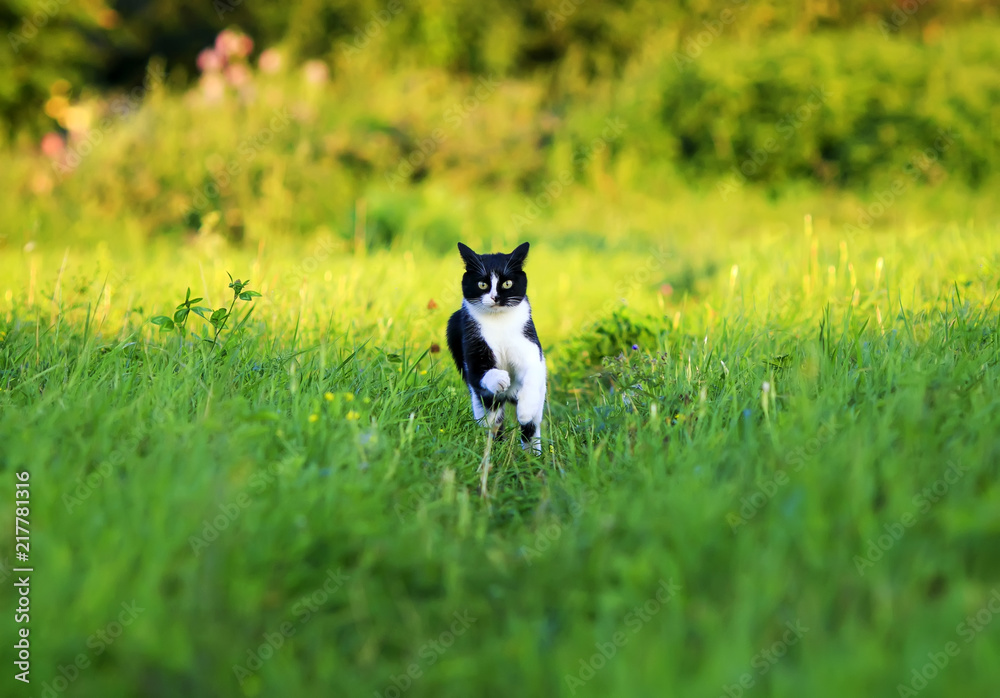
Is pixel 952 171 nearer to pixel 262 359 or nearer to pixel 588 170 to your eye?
pixel 588 170

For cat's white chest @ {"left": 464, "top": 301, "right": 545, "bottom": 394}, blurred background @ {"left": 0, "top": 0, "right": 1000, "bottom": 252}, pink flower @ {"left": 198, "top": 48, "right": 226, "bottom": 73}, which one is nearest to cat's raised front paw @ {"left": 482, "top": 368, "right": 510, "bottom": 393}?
cat's white chest @ {"left": 464, "top": 301, "right": 545, "bottom": 394}

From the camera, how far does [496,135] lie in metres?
9.50

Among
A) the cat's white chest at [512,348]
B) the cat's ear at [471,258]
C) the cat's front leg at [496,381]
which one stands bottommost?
the cat's front leg at [496,381]

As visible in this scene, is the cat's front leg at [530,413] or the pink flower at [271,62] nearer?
the cat's front leg at [530,413]

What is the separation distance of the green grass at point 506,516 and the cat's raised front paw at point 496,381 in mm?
207

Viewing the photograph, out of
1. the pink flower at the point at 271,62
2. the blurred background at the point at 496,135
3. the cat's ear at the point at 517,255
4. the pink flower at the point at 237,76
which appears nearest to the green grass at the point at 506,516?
the cat's ear at the point at 517,255

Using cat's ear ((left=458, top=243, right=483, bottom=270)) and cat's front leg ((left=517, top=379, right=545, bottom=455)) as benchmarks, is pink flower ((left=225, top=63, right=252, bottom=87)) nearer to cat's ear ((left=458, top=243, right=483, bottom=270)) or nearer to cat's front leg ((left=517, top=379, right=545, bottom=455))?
cat's ear ((left=458, top=243, right=483, bottom=270))

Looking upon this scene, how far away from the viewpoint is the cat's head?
10.9 feet

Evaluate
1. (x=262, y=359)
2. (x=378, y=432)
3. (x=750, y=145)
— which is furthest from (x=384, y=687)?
(x=750, y=145)

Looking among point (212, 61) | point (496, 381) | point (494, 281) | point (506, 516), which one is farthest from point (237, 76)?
point (506, 516)

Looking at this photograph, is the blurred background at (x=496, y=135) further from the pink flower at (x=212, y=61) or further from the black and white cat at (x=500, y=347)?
the black and white cat at (x=500, y=347)

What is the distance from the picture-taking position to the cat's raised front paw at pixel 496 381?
120 inches

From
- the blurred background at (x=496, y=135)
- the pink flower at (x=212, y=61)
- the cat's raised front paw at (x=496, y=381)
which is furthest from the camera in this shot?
the pink flower at (x=212, y=61)

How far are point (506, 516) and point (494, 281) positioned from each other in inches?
44.4
